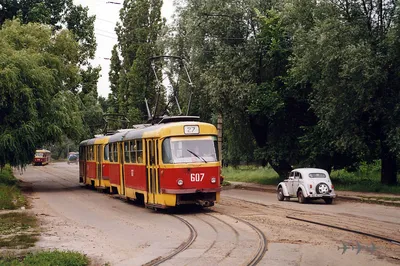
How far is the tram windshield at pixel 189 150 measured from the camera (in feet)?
59.4

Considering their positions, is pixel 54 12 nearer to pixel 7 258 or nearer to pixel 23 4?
pixel 23 4

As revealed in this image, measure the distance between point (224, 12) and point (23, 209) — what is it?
17.9m

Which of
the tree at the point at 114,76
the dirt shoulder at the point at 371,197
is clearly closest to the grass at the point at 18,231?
the dirt shoulder at the point at 371,197

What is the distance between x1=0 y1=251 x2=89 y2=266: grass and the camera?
31.6ft

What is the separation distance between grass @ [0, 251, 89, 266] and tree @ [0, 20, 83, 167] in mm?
20251

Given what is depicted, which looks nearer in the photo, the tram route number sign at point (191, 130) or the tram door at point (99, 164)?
the tram route number sign at point (191, 130)

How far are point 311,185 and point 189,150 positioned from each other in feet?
22.5

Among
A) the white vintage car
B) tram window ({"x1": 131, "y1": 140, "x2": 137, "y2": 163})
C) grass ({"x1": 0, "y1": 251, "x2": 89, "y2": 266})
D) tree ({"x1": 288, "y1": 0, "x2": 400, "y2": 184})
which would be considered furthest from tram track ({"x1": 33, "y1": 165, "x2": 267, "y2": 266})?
tree ({"x1": 288, "y1": 0, "x2": 400, "y2": 184})

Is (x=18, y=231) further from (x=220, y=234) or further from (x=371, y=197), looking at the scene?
(x=371, y=197)

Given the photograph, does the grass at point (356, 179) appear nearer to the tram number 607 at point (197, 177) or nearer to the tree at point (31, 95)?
the tram number 607 at point (197, 177)

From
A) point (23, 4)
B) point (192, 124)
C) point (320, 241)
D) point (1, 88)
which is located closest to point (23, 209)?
point (192, 124)

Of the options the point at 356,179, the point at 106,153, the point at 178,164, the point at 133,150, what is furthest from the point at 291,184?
the point at 356,179

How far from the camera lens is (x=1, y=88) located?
28.8 meters

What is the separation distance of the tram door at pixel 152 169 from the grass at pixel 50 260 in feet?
27.3
